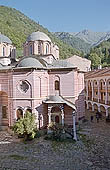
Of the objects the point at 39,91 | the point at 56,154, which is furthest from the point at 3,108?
the point at 56,154

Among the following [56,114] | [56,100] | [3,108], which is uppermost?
[56,100]

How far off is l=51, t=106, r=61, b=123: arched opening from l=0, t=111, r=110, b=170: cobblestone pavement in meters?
2.75

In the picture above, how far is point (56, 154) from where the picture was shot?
13.8m

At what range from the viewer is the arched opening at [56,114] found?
18.8 meters

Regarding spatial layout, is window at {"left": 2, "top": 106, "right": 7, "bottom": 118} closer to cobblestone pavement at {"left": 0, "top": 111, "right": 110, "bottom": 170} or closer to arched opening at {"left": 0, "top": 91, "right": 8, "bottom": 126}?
arched opening at {"left": 0, "top": 91, "right": 8, "bottom": 126}

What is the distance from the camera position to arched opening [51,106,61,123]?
18.8m

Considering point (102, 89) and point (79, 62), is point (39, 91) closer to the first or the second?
point (102, 89)

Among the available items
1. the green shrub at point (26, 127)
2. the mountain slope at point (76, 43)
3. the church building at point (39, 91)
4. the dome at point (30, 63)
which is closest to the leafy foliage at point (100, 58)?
the church building at point (39, 91)

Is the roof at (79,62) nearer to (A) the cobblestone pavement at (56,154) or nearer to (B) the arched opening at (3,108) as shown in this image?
(B) the arched opening at (3,108)

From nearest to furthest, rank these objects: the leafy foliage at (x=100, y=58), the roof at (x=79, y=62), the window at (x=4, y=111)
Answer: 1. the window at (x=4, y=111)
2. the roof at (x=79, y=62)
3. the leafy foliage at (x=100, y=58)

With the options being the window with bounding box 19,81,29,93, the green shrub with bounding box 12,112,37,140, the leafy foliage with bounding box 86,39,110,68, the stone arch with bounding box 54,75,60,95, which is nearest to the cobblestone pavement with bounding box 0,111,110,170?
the green shrub with bounding box 12,112,37,140

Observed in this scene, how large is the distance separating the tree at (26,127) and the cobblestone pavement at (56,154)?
27.3 inches

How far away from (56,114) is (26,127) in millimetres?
3866

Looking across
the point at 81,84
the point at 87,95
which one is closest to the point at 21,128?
the point at 81,84
